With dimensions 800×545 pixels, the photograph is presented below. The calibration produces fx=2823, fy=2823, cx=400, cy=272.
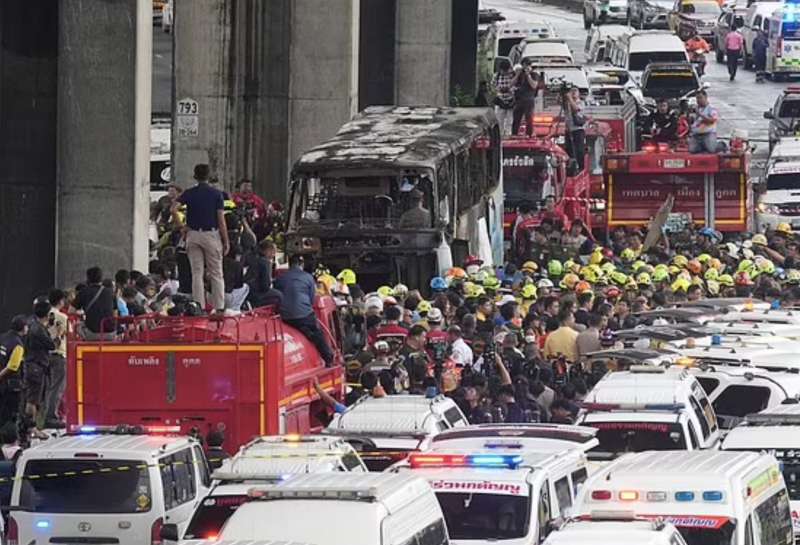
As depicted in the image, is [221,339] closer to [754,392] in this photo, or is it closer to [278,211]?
[754,392]

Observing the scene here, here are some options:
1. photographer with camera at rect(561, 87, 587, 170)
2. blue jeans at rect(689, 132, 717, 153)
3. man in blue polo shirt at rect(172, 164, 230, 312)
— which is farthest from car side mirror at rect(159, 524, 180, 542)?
photographer with camera at rect(561, 87, 587, 170)

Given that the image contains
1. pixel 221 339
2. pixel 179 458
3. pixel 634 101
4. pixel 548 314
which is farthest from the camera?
pixel 634 101

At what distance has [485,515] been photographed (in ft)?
62.0

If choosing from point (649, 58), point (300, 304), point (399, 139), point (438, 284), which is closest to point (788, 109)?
point (649, 58)

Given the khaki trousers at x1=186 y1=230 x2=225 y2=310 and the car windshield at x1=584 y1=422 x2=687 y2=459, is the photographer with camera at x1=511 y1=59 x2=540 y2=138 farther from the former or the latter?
the car windshield at x1=584 y1=422 x2=687 y2=459

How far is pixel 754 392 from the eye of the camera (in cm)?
2609

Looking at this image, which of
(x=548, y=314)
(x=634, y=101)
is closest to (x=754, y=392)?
(x=548, y=314)

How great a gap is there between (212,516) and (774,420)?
5.86 m

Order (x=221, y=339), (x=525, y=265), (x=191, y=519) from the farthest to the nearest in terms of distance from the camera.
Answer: (x=525, y=265), (x=221, y=339), (x=191, y=519)

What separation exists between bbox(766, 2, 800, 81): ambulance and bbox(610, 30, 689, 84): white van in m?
3.09

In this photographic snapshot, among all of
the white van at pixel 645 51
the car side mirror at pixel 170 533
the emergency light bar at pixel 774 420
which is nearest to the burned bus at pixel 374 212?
the emergency light bar at pixel 774 420

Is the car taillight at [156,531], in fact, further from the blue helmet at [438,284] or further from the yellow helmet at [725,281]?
the yellow helmet at [725,281]

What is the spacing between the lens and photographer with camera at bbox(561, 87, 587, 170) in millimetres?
48531

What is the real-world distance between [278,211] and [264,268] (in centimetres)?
1222
